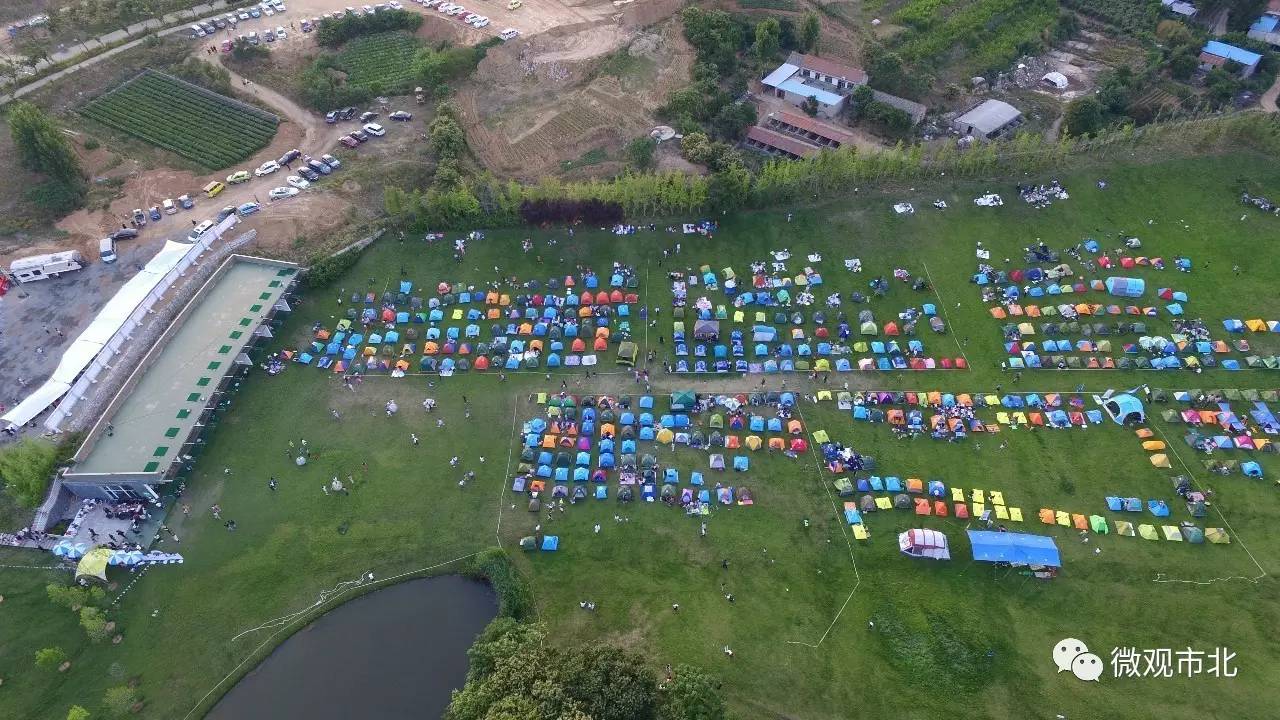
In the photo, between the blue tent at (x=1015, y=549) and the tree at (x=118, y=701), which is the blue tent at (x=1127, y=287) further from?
the tree at (x=118, y=701)

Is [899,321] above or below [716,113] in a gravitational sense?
below

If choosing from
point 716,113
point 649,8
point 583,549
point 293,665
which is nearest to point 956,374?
point 583,549

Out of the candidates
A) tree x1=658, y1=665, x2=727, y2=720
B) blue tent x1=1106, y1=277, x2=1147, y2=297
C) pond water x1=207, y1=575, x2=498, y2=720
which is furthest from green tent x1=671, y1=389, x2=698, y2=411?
blue tent x1=1106, y1=277, x2=1147, y2=297

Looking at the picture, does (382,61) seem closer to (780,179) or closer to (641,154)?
(641,154)

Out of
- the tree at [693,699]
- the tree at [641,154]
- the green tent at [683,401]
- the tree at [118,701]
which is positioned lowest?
the tree at [118,701]

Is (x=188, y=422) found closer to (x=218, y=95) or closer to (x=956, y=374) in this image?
(x=218, y=95)

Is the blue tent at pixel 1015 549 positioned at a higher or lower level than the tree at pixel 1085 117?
lower

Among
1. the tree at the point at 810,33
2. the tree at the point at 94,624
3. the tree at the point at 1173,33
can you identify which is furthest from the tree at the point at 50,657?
the tree at the point at 1173,33
